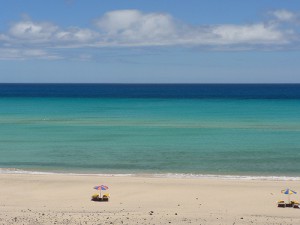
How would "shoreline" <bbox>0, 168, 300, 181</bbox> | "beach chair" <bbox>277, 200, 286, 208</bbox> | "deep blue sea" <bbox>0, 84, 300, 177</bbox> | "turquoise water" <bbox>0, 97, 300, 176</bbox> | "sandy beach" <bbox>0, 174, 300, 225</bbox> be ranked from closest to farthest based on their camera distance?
1. "sandy beach" <bbox>0, 174, 300, 225</bbox>
2. "beach chair" <bbox>277, 200, 286, 208</bbox>
3. "shoreline" <bbox>0, 168, 300, 181</bbox>
4. "deep blue sea" <bbox>0, 84, 300, 177</bbox>
5. "turquoise water" <bbox>0, 97, 300, 176</bbox>

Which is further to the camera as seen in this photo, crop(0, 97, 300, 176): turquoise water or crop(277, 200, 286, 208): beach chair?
crop(0, 97, 300, 176): turquoise water

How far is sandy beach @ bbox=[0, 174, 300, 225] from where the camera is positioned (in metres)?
20.9

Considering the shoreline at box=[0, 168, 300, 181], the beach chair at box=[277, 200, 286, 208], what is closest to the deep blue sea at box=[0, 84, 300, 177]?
the shoreline at box=[0, 168, 300, 181]

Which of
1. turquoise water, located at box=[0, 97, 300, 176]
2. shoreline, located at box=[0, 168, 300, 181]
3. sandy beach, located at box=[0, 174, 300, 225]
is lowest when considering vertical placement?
sandy beach, located at box=[0, 174, 300, 225]

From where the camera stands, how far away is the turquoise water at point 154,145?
33.8 m

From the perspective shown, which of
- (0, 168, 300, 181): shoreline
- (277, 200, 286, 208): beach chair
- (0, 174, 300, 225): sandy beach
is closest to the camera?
(0, 174, 300, 225): sandy beach

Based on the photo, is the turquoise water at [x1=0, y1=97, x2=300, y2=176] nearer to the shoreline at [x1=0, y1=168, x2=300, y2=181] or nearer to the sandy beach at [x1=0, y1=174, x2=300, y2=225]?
the shoreline at [x1=0, y1=168, x2=300, y2=181]

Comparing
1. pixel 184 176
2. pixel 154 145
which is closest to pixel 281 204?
pixel 184 176

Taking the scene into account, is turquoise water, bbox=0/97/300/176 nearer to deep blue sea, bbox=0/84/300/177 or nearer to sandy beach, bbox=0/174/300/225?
deep blue sea, bbox=0/84/300/177

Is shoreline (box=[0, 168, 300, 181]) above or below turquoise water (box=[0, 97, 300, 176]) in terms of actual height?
below

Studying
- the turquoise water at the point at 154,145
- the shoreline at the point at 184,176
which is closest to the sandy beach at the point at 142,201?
the shoreline at the point at 184,176

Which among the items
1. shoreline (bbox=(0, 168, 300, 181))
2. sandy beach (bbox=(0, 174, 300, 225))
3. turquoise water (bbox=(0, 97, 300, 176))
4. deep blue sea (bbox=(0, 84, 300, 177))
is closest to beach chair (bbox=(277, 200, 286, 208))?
sandy beach (bbox=(0, 174, 300, 225))

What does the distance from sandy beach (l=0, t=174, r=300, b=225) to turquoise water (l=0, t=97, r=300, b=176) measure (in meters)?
3.90

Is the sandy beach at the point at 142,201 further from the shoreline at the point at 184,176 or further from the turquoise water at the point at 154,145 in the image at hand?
the turquoise water at the point at 154,145
